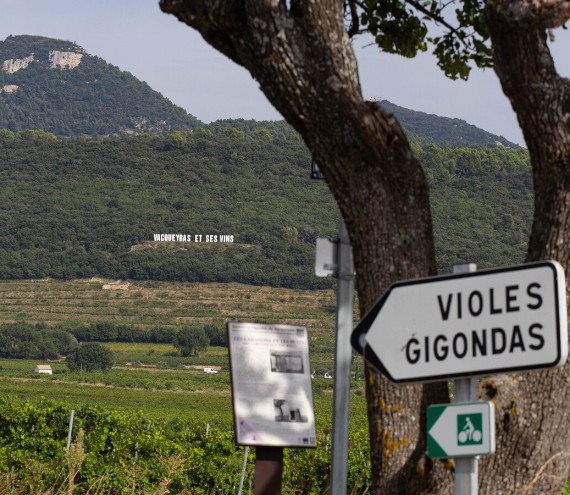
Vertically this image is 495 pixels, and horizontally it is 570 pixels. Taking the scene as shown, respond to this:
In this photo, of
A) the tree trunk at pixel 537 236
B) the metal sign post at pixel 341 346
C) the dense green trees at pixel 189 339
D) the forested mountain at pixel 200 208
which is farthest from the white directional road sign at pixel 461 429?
the dense green trees at pixel 189 339

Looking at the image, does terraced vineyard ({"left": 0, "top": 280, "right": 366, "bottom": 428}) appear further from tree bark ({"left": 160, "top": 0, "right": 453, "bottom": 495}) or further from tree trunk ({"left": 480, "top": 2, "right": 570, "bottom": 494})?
tree trunk ({"left": 480, "top": 2, "right": 570, "bottom": 494})

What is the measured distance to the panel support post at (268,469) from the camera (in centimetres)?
469

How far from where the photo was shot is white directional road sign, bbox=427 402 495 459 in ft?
7.13

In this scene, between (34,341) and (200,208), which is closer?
(34,341)

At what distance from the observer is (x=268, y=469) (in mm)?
4691

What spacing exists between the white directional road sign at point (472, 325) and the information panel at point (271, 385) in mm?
2061

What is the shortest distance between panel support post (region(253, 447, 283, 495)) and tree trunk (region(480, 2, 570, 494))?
77.3 inches

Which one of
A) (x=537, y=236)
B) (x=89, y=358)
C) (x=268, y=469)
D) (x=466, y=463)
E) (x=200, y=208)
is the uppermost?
(x=200, y=208)

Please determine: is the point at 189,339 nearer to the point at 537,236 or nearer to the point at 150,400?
the point at 150,400

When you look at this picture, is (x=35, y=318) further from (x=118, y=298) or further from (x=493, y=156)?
(x=493, y=156)

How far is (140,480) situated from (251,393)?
5091 millimetres

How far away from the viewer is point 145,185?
439 feet

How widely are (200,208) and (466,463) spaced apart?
125412 millimetres

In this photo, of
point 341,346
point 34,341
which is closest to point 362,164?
point 341,346
